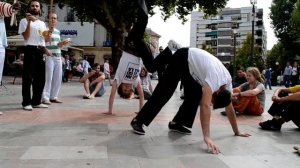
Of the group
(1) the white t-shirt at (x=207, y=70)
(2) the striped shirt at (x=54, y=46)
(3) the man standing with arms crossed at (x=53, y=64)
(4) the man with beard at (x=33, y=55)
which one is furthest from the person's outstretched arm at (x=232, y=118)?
(2) the striped shirt at (x=54, y=46)

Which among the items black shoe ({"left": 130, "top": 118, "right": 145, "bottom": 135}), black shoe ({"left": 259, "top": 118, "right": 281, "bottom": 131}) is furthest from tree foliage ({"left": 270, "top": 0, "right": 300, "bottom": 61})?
black shoe ({"left": 130, "top": 118, "right": 145, "bottom": 135})

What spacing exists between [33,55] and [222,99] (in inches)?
168

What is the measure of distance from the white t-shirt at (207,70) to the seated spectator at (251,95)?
305 cm

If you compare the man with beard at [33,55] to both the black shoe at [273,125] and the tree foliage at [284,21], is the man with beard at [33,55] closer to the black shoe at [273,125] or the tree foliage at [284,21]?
the black shoe at [273,125]

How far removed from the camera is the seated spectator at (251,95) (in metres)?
8.42

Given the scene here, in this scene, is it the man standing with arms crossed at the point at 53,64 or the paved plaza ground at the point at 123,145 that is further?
the man standing with arms crossed at the point at 53,64

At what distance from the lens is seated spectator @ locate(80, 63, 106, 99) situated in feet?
39.3

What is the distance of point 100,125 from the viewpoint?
6.52 meters

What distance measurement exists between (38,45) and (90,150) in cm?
431

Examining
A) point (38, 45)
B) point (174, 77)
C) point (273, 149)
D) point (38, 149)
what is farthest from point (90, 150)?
point (38, 45)

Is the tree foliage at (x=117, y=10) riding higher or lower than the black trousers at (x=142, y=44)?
higher

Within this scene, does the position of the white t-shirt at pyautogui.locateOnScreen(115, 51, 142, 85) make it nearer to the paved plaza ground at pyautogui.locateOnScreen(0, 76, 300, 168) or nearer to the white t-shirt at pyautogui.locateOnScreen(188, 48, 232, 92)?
the paved plaza ground at pyautogui.locateOnScreen(0, 76, 300, 168)

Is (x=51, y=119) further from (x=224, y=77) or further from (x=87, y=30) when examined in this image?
(x=87, y=30)

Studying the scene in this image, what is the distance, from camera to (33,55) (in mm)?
8336
